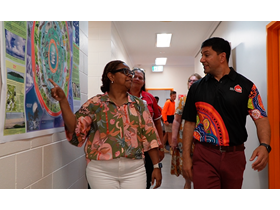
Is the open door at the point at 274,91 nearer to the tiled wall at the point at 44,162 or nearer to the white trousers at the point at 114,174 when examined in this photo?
the white trousers at the point at 114,174

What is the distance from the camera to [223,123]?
178 cm

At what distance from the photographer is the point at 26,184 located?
151cm

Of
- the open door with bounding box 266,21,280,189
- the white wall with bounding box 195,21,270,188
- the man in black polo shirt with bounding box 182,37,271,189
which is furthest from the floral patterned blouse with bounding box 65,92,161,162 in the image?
the white wall with bounding box 195,21,270,188

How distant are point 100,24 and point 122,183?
4.09 metres

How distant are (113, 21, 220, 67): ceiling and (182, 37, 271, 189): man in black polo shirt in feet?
13.5

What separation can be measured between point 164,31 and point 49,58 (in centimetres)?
507

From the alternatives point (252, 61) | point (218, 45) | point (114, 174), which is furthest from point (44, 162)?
point (252, 61)

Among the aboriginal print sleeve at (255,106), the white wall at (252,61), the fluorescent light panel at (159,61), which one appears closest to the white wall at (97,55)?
the white wall at (252,61)

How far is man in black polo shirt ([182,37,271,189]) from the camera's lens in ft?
5.82

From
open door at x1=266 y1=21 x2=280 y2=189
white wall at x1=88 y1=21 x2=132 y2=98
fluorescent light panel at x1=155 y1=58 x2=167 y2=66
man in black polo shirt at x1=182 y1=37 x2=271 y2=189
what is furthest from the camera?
fluorescent light panel at x1=155 y1=58 x2=167 y2=66

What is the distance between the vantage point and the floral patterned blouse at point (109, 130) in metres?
1.63

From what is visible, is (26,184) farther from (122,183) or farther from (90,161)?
(122,183)

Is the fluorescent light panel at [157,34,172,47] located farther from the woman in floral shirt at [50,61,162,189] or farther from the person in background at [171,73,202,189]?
the woman in floral shirt at [50,61,162,189]

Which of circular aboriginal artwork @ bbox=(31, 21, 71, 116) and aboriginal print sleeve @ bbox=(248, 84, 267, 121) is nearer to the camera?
circular aboriginal artwork @ bbox=(31, 21, 71, 116)
